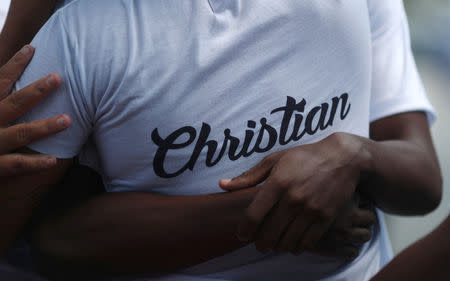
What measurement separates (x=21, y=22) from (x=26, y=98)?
35cm

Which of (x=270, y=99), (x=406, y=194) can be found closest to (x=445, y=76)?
(x=406, y=194)

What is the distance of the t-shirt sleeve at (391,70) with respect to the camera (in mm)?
1298

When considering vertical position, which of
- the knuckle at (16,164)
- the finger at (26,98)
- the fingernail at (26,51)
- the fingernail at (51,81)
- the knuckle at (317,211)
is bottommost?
the knuckle at (317,211)

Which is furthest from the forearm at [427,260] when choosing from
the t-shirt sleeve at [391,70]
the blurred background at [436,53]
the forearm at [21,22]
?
the blurred background at [436,53]

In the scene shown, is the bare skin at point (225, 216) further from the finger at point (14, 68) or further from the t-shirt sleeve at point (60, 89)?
the finger at point (14, 68)

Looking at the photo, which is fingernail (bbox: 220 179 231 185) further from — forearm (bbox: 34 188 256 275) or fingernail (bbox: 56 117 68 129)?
fingernail (bbox: 56 117 68 129)

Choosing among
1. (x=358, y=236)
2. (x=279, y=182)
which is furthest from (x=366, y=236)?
(x=279, y=182)

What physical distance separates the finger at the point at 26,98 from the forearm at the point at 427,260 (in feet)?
2.30

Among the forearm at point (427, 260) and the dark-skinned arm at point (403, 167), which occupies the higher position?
the forearm at point (427, 260)

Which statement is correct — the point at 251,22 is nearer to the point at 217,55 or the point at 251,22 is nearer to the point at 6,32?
the point at 217,55

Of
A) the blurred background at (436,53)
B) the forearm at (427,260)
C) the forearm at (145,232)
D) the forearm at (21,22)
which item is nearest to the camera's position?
the forearm at (427,260)

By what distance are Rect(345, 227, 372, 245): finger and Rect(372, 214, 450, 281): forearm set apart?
26 centimetres

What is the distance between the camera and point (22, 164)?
97cm

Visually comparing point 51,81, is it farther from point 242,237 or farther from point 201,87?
point 242,237
